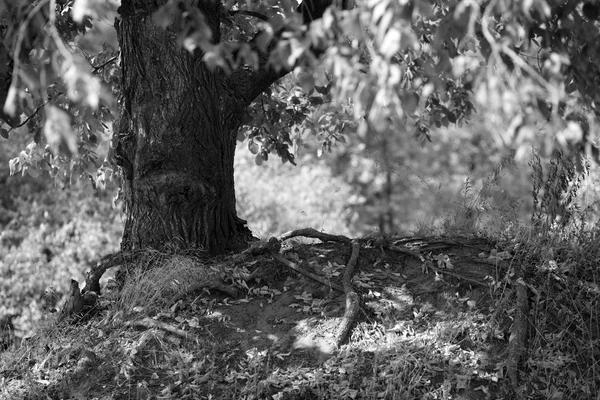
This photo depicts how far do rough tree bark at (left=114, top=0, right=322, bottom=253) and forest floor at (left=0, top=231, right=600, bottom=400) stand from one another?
12.6 inches

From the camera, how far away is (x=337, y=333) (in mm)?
4742

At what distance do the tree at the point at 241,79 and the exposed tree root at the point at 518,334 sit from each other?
4.20 feet

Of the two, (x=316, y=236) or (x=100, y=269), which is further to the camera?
(x=316, y=236)

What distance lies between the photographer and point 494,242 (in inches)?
217

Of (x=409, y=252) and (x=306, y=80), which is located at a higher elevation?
(x=306, y=80)

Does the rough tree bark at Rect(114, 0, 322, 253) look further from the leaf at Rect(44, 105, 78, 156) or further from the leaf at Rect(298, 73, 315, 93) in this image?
the leaf at Rect(44, 105, 78, 156)

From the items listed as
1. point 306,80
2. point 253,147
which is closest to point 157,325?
point 306,80

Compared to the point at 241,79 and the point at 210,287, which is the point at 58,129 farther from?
the point at 241,79

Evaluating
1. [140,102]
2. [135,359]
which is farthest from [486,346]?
[140,102]

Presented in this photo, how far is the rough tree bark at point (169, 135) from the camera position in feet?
18.0

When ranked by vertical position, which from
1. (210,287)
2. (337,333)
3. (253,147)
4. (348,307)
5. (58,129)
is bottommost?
(337,333)

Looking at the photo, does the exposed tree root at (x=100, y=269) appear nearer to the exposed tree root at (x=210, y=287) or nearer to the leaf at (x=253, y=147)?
the exposed tree root at (x=210, y=287)

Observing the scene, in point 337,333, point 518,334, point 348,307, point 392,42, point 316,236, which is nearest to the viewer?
point 392,42

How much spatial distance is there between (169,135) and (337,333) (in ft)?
6.40
